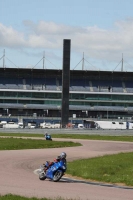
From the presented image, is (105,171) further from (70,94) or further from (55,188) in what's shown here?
(70,94)

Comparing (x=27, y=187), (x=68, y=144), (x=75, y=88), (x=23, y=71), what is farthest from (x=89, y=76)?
(x=27, y=187)

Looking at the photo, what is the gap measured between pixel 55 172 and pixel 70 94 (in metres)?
117

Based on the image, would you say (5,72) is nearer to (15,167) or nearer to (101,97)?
(101,97)

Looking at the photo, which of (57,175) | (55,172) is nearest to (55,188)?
(57,175)

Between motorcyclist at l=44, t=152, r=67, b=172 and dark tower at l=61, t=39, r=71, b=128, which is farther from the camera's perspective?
dark tower at l=61, t=39, r=71, b=128

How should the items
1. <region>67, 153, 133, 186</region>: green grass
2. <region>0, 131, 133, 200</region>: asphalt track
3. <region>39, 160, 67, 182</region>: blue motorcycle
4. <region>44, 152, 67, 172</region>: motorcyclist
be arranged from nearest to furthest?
<region>0, 131, 133, 200</region>: asphalt track, <region>39, 160, 67, 182</region>: blue motorcycle, <region>44, 152, 67, 172</region>: motorcyclist, <region>67, 153, 133, 186</region>: green grass

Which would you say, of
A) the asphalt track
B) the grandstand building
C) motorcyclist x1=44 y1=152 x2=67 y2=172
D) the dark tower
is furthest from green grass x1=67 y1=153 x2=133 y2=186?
the grandstand building

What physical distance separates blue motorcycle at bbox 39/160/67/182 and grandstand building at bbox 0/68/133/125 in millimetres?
112100

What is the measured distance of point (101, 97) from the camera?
466ft

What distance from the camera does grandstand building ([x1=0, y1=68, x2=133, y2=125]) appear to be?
140875mm

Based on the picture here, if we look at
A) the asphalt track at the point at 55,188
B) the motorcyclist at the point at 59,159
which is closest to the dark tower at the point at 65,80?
the asphalt track at the point at 55,188

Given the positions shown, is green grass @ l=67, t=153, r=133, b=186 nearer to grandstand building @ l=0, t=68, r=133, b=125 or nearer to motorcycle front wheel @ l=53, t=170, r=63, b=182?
motorcycle front wheel @ l=53, t=170, r=63, b=182

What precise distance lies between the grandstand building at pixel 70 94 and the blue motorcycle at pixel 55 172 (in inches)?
4413

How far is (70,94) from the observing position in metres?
142
